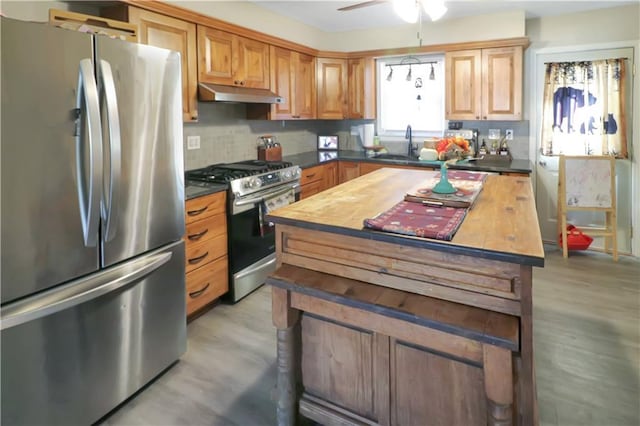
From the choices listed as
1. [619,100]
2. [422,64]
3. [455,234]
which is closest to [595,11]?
[619,100]

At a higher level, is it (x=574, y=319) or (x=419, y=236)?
(x=419, y=236)

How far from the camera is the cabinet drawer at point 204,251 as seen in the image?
2.75m

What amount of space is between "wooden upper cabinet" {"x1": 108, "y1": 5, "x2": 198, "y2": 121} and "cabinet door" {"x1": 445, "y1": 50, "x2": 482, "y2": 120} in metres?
2.73

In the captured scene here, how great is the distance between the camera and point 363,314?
1.58 metres

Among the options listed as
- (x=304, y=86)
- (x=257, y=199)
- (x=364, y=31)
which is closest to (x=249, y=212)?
(x=257, y=199)

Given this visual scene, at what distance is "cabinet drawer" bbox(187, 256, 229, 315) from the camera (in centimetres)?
279

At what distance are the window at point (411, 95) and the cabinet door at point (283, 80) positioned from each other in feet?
4.14

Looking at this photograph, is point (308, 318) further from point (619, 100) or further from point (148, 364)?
point (619, 100)

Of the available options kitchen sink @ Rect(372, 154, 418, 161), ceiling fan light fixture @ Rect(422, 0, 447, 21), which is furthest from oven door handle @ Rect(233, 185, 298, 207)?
ceiling fan light fixture @ Rect(422, 0, 447, 21)

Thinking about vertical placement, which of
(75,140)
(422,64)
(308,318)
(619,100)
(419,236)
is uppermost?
(422,64)

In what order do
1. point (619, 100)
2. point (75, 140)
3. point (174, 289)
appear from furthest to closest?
point (619, 100)
point (174, 289)
point (75, 140)

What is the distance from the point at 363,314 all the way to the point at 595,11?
4.37m

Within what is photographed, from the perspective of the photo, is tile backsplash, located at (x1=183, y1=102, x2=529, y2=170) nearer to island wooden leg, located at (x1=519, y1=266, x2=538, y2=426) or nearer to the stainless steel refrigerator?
the stainless steel refrigerator

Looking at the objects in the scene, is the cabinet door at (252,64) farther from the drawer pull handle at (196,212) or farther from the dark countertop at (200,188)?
the drawer pull handle at (196,212)
